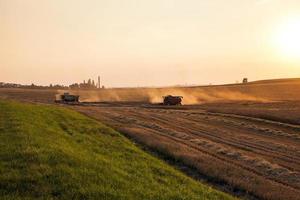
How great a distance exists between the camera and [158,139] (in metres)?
31.0

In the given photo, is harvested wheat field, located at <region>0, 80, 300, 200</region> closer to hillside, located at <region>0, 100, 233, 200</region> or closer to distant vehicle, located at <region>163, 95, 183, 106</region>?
hillside, located at <region>0, 100, 233, 200</region>

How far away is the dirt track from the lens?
64.2 feet

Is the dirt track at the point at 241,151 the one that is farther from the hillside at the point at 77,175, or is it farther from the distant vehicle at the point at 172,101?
the distant vehicle at the point at 172,101

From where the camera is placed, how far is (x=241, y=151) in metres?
29.2

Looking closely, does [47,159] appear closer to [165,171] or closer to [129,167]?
[129,167]

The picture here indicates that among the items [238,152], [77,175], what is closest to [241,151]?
A: [238,152]

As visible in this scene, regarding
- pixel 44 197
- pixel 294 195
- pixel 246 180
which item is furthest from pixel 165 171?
pixel 44 197

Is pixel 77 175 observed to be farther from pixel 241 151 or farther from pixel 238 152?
pixel 241 151

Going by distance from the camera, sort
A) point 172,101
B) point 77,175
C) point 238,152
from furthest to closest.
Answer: point 172,101, point 238,152, point 77,175

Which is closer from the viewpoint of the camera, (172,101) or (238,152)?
(238,152)

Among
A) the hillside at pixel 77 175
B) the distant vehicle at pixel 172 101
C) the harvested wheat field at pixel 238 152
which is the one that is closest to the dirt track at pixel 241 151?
the harvested wheat field at pixel 238 152

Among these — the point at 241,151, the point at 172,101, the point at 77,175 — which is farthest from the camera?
the point at 172,101

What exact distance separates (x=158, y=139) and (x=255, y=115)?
2805 cm

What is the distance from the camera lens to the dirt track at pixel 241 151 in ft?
64.2
